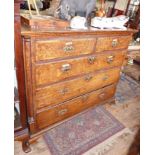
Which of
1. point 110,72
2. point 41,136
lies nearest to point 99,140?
point 41,136

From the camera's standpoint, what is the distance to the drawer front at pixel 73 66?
1322 mm

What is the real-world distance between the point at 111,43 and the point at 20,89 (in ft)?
3.31

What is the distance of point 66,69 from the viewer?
1441mm

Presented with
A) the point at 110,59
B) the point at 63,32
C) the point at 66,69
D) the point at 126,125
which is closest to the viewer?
the point at 63,32

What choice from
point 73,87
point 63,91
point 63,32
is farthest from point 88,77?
point 63,32

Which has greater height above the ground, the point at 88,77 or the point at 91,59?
the point at 91,59

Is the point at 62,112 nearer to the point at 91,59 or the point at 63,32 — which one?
the point at 91,59

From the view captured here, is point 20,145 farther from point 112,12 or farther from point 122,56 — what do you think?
point 112,12

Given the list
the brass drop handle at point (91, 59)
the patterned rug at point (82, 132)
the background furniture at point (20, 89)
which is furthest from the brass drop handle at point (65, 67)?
the patterned rug at point (82, 132)

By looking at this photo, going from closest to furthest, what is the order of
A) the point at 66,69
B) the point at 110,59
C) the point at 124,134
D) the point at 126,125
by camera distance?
the point at 66,69
the point at 110,59
the point at 124,134
the point at 126,125

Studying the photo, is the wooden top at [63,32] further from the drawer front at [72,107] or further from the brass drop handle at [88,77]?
the drawer front at [72,107]

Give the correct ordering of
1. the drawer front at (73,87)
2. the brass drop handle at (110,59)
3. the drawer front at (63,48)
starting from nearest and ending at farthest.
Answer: the drawer front at (63,48) < the drawer front at (73,87) < the brass drop handle at (110,59)

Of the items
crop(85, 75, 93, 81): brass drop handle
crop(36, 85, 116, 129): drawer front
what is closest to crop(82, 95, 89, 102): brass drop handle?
crop(36, 85, 116, 129): drawer front
